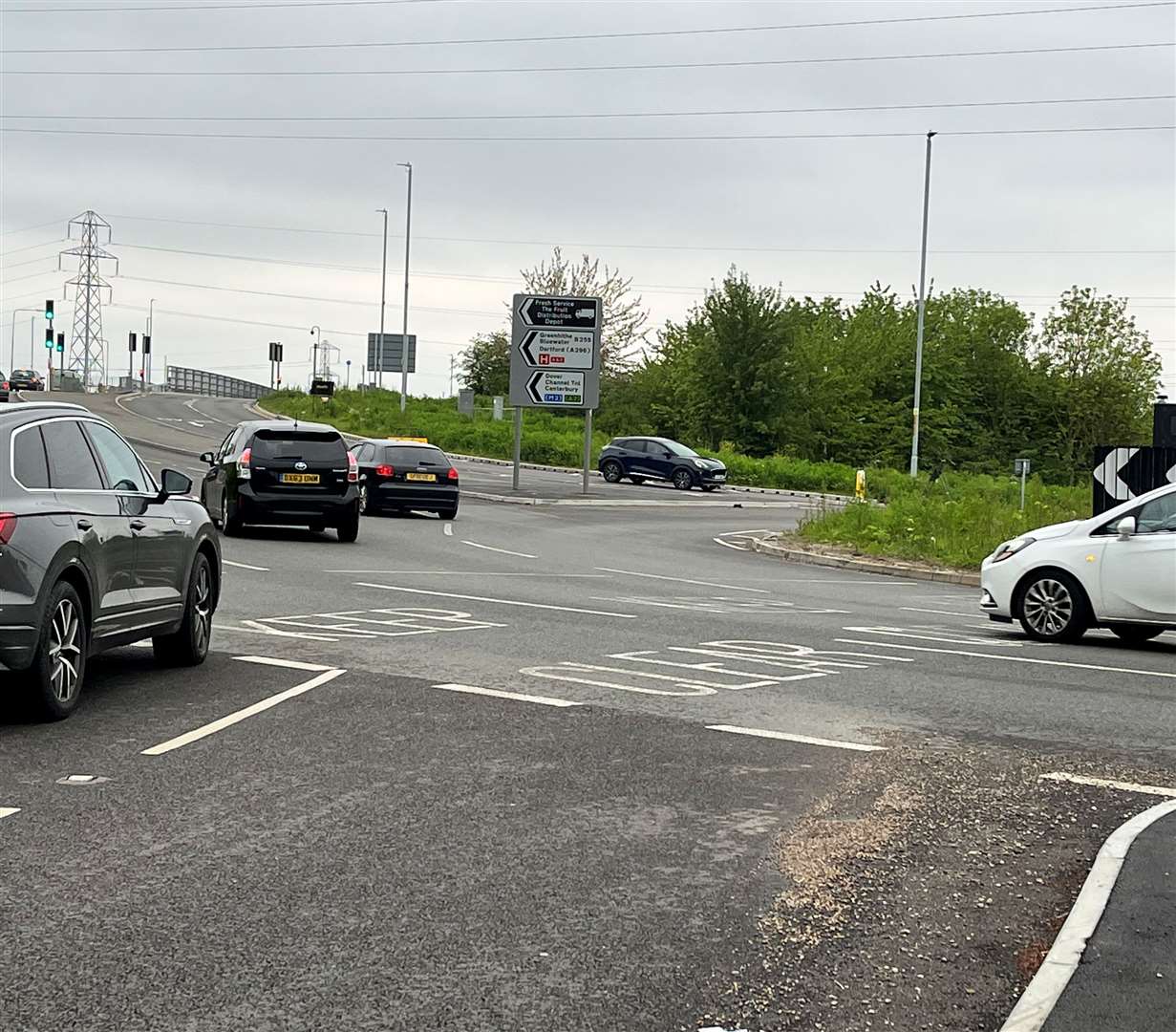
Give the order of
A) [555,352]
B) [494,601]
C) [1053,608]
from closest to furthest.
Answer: [1053,608] → [494,601] → [555,352]

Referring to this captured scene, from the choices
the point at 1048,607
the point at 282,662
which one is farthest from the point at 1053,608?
the point at 282,662

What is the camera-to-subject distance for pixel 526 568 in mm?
22844

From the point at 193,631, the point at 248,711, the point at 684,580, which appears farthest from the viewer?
the point at 684,580

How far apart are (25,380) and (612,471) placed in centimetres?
5562

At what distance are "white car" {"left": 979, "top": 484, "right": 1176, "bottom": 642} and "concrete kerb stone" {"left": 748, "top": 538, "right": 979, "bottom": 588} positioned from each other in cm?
880

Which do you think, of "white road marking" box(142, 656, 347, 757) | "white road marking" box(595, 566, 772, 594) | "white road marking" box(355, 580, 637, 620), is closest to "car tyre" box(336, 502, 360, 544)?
"white road marking" box(595, 566, 772, 594)

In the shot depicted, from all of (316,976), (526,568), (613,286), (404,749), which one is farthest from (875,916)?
(613,286)

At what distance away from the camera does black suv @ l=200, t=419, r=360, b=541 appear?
80.4 ft

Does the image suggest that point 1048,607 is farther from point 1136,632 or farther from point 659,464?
point 659,464

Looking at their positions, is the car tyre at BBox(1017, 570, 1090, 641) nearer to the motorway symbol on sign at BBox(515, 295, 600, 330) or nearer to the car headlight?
the car headlight

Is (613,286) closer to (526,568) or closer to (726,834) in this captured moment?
(526,568)

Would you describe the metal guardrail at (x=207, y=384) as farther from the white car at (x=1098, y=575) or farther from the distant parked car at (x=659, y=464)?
the white car at (x=1098, y=575)

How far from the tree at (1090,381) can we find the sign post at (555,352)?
4904 centimetres

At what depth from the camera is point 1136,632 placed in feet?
50.3
